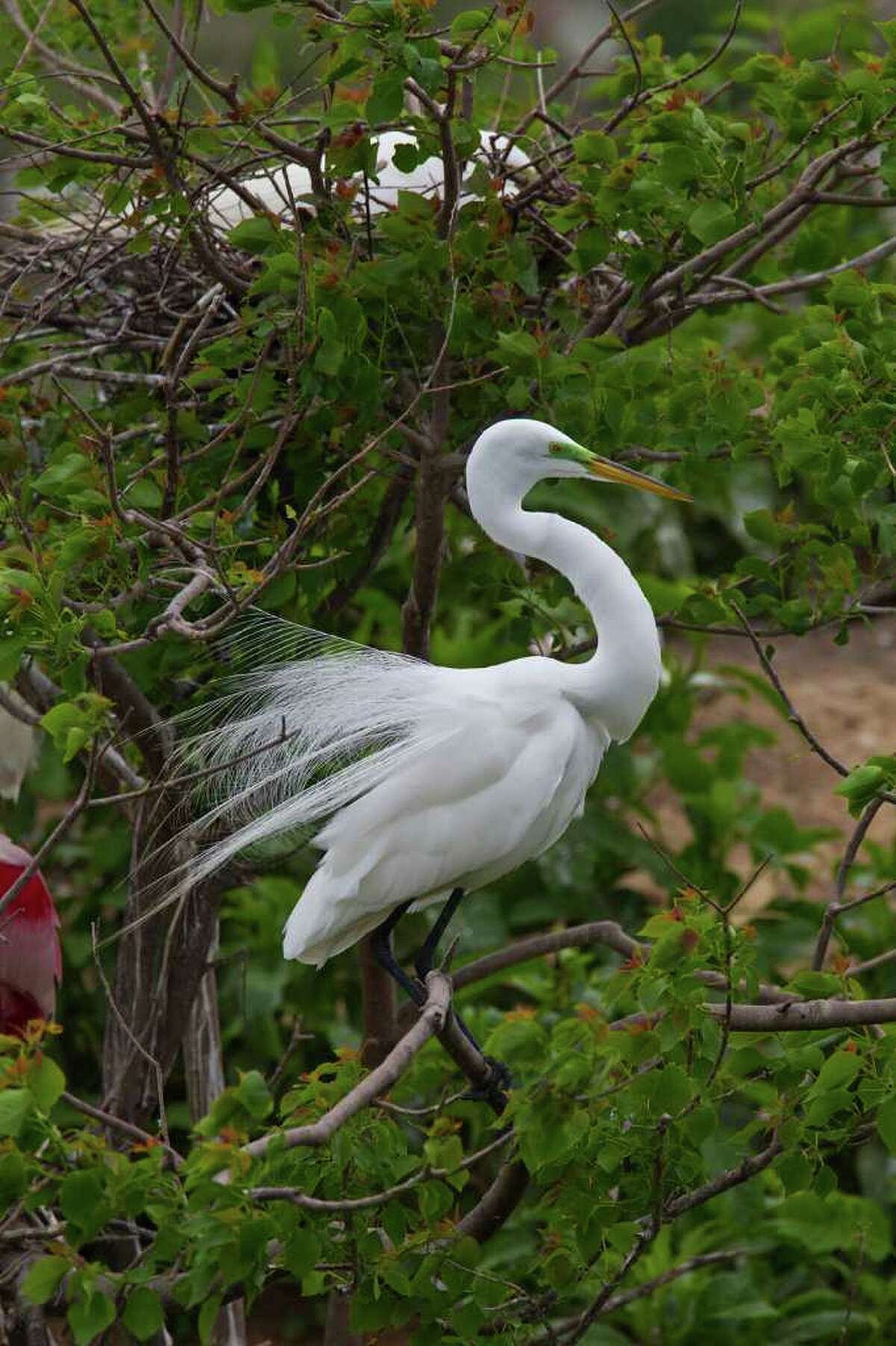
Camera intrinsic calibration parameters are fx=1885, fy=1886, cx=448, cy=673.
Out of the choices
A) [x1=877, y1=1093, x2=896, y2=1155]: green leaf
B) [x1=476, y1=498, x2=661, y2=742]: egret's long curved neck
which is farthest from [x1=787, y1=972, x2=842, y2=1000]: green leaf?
[x1=476, y1=498, x2=661, y2=742]: egret's long curved neck

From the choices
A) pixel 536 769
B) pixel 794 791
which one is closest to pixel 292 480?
pixel 536 769

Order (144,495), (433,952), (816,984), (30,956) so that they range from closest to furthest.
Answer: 1. (816,984)
2. (144,495)
3. (433,952)
4. (30,956)

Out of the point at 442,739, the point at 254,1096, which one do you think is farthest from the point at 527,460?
the point at 254,1096

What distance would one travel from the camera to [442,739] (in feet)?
7.04

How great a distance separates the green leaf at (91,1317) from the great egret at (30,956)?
1439 mm

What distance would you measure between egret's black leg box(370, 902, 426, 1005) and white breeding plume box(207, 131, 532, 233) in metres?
0.87

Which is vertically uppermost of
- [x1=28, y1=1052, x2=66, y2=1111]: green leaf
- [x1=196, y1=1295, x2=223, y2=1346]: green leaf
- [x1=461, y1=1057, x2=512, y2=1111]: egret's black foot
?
[x1=28, y1=1052, x2=66, y2=1111]: green leaf

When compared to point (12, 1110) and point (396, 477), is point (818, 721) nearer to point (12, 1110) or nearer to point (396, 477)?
point (396, 477)

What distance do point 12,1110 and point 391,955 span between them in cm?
110

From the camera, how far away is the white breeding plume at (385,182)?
231 cm

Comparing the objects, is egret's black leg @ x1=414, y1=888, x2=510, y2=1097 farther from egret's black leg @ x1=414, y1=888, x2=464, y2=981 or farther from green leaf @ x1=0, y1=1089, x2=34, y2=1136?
green leaf @ x1=0, y1=1089, x2=34, y2=1136

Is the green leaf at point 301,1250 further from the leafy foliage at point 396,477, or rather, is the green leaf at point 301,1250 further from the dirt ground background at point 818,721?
the dirt ground background at point 818,721

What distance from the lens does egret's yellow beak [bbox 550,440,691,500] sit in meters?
2.10

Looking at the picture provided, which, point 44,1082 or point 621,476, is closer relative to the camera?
point 44,1082
